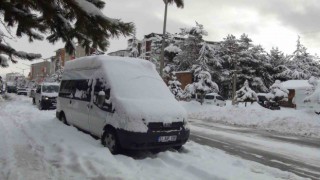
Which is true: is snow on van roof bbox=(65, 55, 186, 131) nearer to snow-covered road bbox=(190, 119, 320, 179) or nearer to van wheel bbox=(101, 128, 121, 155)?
van wheel bbox=(101, 128, 121, 155)

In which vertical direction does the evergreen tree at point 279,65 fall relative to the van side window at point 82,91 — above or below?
above

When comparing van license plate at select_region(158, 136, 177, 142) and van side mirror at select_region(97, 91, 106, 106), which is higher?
van side mirror at select_region(97, 91, 106, 106)

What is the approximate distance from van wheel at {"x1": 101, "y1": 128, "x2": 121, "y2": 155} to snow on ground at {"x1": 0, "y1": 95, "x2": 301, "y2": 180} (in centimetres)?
17

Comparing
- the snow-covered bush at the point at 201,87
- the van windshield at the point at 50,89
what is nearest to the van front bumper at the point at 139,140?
the van windshield at the point at 50,89

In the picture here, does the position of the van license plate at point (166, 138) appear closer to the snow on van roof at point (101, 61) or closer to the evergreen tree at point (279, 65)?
the snow on van roof at point (101, 61)

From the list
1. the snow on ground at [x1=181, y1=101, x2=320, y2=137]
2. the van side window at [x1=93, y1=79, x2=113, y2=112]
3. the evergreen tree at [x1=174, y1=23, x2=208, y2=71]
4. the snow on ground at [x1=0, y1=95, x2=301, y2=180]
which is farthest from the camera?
the evergreen tree at [x1=174, y1=23, x2=208, y2=71]

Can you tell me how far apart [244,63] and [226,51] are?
12.2 feet

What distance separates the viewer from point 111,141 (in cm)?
→ 872

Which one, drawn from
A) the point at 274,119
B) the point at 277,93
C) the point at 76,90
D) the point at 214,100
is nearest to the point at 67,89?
the point at 76,90

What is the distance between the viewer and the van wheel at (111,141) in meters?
8.51

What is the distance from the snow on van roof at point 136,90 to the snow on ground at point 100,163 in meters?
0.94

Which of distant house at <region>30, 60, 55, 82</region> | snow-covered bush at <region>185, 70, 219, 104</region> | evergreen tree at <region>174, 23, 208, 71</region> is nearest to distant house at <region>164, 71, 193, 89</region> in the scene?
evergreen tree at <region>174, 23, 208, 71</region>

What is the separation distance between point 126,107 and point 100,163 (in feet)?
5.17

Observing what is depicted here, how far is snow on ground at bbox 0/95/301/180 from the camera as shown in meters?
6.79
